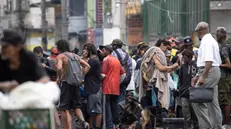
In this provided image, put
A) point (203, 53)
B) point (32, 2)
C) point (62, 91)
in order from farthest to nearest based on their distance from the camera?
point (32, 2) → point (62, 91) → point (203, 53)

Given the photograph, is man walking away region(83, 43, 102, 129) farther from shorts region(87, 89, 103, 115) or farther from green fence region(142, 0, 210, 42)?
green fence region(142, 0, 210, 42)

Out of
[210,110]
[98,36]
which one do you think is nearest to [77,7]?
[98,36]

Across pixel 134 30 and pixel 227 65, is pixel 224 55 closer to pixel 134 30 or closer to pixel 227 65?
pixel 227 65

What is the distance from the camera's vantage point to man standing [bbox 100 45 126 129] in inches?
637

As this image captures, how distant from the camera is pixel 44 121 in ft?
24.6

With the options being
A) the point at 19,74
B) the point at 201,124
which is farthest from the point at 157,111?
the point at 19,74

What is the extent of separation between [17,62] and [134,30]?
172 feet

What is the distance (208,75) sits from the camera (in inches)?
544

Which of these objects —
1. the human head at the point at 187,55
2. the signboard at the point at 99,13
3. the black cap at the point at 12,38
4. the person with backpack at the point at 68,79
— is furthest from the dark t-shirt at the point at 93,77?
the signboard at the point at 99,13

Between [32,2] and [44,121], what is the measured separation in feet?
225

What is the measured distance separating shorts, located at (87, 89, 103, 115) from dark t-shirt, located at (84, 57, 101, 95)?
12 centimetres

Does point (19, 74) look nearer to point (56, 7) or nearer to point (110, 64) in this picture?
point (110, 64)

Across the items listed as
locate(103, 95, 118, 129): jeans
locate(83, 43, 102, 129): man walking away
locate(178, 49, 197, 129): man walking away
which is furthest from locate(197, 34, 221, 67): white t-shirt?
locate(103, 95, 118, 129): jeans

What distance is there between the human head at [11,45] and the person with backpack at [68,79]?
6.83 metres
